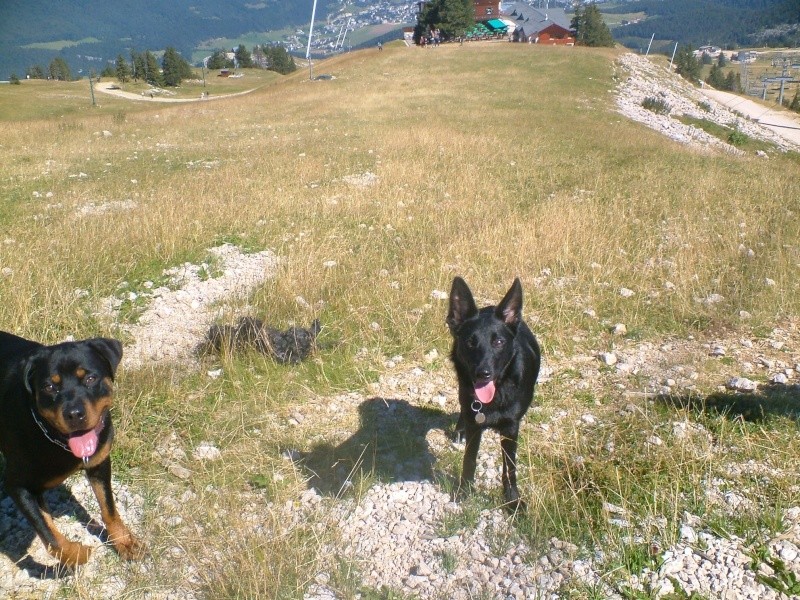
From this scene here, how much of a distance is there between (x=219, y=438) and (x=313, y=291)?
3.09m

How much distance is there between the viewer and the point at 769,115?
5206 cm

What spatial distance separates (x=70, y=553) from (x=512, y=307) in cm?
332

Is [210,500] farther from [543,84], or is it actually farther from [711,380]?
[543,84]

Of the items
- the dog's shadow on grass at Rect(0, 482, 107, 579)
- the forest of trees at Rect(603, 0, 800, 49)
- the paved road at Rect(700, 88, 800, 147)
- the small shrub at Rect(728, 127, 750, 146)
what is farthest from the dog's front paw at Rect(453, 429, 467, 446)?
the forest of trees at Rect(603, 0, 800, 49)

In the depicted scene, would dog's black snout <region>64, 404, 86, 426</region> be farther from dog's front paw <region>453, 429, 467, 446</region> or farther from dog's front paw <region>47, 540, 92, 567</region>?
dog's front paw <region>453, 429, 467, 446</region>

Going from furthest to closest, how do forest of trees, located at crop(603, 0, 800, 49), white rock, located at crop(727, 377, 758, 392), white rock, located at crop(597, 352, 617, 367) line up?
forest of trees, located at crop(603, 0, 800, 49) < white rock, located at crop(597, 352, 617, 367) < white rock, located at crop(727, 377, 758, 392)

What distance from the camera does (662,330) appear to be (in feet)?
22.9

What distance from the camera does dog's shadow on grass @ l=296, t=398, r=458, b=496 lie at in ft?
15.2

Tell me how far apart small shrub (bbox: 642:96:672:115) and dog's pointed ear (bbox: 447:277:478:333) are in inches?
1557

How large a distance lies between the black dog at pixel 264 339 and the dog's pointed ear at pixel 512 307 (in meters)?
2.82

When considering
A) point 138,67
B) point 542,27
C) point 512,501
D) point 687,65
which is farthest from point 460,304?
point 138,67

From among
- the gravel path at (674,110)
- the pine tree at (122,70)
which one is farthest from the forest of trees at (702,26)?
the pine tree at (122,70)

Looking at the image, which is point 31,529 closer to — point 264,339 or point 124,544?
point 124,544

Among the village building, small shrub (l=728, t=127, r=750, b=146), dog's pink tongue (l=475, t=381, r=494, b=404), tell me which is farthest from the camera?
the village building
